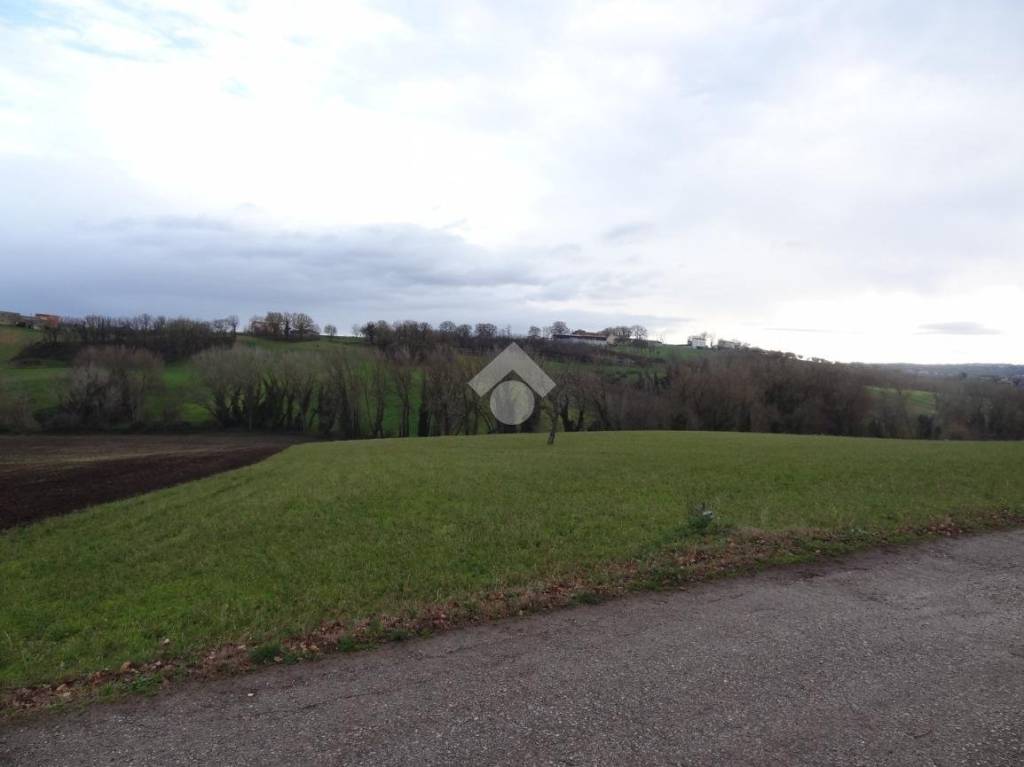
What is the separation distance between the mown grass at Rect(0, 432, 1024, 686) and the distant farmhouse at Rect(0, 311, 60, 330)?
400 feet

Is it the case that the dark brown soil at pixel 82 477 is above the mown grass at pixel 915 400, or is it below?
below

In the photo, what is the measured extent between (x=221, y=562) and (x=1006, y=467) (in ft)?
80.0

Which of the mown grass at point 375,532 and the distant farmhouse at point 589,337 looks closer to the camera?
the mown grass at point 375,532

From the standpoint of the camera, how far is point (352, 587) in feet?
31.2

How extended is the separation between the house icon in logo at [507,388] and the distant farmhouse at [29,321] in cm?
9521

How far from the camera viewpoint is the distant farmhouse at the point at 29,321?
114 m

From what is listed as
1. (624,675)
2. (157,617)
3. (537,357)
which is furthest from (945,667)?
(537,357)

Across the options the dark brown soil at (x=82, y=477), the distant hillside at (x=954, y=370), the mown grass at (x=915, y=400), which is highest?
the distant hillside at (x=954, y=370)

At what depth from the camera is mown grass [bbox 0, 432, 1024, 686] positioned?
28.0 feet

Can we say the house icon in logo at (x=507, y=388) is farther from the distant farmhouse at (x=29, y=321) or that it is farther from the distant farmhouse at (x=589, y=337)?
the distant farmhouse at (x=29, y=321)

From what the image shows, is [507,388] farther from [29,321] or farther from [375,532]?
[29,321]

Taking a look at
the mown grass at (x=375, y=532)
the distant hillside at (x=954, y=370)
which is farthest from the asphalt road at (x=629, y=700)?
the distant hillside at (x=954, y=370)

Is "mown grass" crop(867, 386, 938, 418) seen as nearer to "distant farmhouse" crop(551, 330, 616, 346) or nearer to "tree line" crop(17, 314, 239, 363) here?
"distant farmhouse" crop(551, 330, 616, 346)

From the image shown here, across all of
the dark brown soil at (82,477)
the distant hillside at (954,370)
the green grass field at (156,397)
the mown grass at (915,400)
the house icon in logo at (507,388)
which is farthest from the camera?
the distant hillside at (954,370)
